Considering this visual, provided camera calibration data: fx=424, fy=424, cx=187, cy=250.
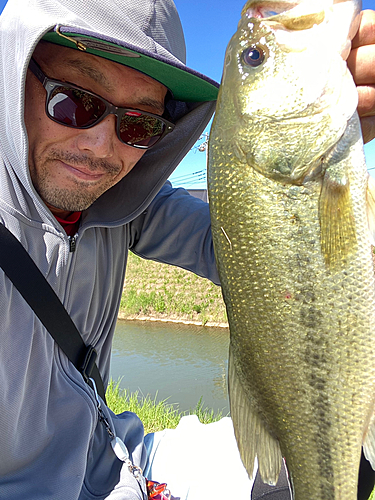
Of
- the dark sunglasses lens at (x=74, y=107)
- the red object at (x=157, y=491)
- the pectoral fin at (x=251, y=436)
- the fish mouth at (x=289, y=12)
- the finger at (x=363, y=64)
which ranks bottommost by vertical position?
the red object at (x=157, y=491)

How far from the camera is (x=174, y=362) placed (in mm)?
10430

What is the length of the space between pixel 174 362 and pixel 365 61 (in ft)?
32.2

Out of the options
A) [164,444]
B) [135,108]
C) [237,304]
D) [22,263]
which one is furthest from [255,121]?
Result: [164,444]

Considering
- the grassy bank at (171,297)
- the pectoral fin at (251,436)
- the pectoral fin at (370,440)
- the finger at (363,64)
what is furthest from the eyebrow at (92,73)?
the grassy bank at (171,297)

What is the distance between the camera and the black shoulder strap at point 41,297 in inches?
63.9

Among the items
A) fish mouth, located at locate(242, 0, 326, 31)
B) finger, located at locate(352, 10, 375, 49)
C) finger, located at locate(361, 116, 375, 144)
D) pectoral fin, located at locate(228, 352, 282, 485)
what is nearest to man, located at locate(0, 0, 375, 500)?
finger, located at locate(361, 116, 375, 144)

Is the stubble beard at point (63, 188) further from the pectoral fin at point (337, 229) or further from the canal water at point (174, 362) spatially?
the canal water at point (174, 362)

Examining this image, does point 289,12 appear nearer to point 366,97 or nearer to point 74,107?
point 366,97

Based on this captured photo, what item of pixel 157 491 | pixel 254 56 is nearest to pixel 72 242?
pixel 254 56

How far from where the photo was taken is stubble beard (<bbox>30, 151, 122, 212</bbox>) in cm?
190

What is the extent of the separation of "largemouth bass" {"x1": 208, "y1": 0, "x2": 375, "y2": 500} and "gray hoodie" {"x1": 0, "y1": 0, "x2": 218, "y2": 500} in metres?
0.69

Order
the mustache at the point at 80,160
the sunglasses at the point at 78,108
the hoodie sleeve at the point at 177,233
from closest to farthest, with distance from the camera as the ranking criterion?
1. the sunglasses at the point at 78,108
2. the mustache at the point at 80,160
3. the hoodie sleeve at the point at 177,233

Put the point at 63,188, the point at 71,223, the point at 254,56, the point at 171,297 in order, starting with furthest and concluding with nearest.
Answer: the point at 171,297 → the point at 71,223 → the point at 63,188 → the point at 254,56

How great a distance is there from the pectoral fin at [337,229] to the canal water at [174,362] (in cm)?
623
